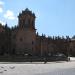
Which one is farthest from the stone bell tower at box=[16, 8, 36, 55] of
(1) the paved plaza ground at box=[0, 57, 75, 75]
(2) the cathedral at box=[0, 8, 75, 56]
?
(1) the paved plaza ground at box=[0, 57, 75, 75]

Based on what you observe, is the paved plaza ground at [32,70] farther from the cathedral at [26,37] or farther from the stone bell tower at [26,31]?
the stone bell tower at [26,31]

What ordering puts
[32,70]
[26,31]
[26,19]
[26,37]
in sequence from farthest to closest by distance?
1. [26,19]
2. [26,31]
3. [26,37]
4. [32,70]

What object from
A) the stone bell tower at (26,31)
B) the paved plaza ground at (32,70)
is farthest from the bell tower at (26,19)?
the paved plaza ground at (32,70)

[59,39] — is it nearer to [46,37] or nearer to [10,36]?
[46,37]

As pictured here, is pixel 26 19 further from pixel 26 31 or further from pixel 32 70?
pixel 32 70

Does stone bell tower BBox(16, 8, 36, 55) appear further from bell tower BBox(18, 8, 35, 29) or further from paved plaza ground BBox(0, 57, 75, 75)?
paved plaza ground BBox(0, 57, 75, 75)

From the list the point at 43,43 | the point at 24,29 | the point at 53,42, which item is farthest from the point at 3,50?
the point at 53,42

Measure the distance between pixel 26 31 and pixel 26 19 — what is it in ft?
13.0

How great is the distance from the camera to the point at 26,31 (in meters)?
104

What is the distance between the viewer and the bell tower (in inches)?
4104

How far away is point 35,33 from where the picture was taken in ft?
346

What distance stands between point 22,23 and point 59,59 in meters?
24.2

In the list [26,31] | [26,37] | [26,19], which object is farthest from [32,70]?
[26,19]

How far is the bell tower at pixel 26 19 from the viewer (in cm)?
10425
